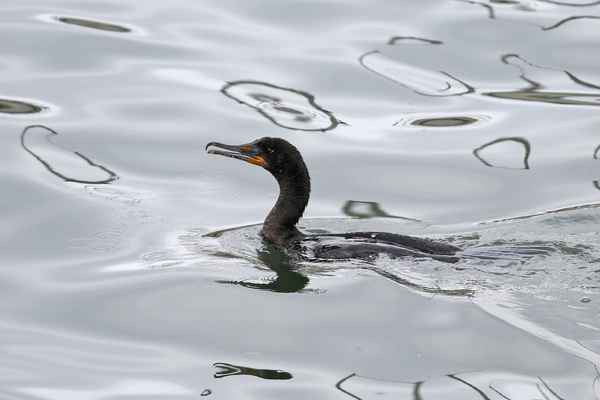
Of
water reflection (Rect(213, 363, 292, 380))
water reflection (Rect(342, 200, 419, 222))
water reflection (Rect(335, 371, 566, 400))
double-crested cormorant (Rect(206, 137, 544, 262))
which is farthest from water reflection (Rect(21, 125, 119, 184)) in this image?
water reflection (Rect(335, 371, 566, 400))

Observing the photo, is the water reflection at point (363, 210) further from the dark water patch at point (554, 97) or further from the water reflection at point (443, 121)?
the dark water patch at point (554, 97)

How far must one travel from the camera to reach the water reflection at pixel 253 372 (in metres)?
6.05

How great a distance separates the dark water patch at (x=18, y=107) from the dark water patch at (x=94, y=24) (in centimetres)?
233

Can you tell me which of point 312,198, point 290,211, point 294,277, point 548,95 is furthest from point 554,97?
point 294,277

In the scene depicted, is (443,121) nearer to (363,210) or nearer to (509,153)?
(509,153)

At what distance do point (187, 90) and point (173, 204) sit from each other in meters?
2.98

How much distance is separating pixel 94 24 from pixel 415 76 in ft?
15.1

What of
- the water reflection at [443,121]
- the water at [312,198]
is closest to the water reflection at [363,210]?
the water at [312,198]

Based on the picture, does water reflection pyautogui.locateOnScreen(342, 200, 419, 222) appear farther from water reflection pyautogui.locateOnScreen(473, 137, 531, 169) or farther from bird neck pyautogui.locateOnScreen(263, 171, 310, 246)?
water reflection pyautogui.locateOnScreen(473, 137, 531, 169)

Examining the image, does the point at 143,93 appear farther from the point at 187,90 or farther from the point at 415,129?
the point at 415,129

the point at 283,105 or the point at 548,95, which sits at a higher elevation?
the point at 548,95

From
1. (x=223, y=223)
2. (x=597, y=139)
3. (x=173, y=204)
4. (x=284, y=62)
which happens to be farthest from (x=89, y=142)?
(x=597, y=139)

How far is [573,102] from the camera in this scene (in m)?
11.9

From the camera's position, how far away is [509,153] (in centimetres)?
Result: 1076
